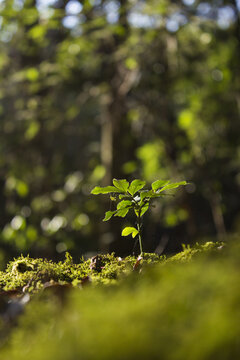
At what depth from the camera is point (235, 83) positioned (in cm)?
534

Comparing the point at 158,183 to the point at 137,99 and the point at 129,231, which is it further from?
the point at 137,99

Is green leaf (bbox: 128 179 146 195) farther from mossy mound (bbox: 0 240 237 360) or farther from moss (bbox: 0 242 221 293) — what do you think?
mossy mound (bbox: 0 240 237 360)

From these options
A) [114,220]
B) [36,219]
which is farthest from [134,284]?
[36,219]

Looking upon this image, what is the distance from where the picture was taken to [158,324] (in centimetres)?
43

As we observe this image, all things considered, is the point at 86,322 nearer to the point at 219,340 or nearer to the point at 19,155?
the point at 219,340

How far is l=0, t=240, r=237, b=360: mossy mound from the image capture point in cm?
39

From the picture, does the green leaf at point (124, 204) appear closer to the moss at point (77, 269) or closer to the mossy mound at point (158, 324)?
the moss at point (77, 269)

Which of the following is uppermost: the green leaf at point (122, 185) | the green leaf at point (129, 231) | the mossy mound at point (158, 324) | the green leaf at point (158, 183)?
the green leaf at point (122, 185)

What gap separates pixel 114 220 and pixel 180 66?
2.48m

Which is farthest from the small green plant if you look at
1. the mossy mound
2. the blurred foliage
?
the blurred foliage

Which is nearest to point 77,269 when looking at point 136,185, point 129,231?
point 129,231

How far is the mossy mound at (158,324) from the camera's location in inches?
15.2

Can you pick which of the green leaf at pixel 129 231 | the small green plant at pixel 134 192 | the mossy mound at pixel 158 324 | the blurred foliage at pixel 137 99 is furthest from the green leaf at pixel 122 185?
the blurred foliage at pixel 137 99

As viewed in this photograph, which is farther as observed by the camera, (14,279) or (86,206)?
(86,206)
